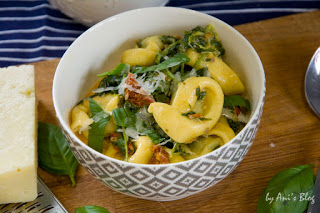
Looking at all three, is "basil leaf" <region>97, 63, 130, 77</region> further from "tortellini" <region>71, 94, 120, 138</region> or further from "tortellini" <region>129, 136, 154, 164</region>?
"tortellini" <region>129, 136, 154, 164</region>

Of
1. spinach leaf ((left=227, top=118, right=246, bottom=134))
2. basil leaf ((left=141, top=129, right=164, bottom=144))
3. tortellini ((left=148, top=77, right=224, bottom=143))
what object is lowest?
spinach leaf ((left=227, top=118, right=246, bottom=134))

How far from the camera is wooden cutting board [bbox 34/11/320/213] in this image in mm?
1406

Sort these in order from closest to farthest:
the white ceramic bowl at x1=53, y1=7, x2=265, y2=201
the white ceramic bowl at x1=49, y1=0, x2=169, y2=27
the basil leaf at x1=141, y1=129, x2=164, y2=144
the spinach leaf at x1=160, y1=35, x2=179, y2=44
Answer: the white ceramic bowl at x1=53, y1=7, x2=265, y2=201 < the basil leaf at x1=141, y1=129, x2=164, y2=144 < the spinach leaf at x1=160, y1=35, x2=179, y2=44 < the white ceramic bowl at x1=49, y1=0, x2=169, y2=27

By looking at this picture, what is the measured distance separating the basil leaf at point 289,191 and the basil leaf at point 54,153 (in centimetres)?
64

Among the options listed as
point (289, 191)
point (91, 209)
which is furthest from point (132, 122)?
point (289, 191)

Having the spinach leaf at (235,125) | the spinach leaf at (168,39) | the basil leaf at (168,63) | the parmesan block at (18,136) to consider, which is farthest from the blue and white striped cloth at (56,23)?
the spinach leaf at (235,125)

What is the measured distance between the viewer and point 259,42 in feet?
5.98

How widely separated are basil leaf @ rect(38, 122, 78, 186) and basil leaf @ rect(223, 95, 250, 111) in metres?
0.55

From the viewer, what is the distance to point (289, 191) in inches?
51.6

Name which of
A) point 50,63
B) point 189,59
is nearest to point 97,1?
point 50,63

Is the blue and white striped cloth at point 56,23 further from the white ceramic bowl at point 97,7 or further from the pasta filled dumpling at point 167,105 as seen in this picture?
the pasta filled dumpling at point 167,105

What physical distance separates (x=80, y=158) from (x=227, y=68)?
562 mm

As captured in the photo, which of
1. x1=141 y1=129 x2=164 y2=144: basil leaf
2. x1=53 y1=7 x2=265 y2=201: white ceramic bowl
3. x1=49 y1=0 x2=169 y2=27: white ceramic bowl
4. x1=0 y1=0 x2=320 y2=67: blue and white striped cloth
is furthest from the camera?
x1=0 y1=0 x2=320 y2=67: blue and white striped cloth

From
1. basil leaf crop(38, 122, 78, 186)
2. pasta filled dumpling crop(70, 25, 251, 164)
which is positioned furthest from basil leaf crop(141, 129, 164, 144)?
basil leaf crop(38, 122, 78, 186)
